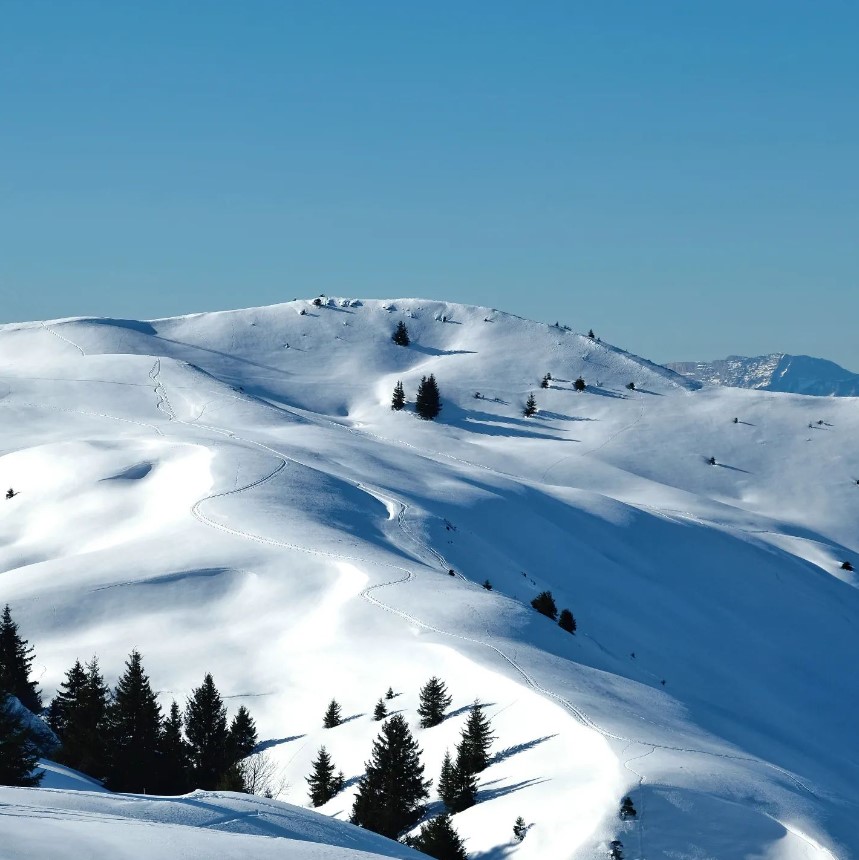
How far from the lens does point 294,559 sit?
5116 centimetres

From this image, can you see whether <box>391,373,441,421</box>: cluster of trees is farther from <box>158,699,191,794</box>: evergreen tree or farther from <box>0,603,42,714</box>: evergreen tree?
<box>158,699,191,794</box>: evergreen tree

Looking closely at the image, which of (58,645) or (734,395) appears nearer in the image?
(58,645)

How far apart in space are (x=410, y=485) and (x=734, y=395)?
2359 inches

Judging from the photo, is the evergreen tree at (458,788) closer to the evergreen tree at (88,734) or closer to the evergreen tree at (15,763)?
the evergreen tree at (88,734)

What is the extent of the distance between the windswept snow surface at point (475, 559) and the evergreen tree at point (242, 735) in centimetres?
97

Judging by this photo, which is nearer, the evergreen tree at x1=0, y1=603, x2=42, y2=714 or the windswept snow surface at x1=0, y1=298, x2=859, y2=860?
the windswept snow surface at x1=0, y1=298, x2=859, y2=860

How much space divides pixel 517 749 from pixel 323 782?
5594mm

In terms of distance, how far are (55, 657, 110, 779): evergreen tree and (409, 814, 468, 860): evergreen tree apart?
1051 cm

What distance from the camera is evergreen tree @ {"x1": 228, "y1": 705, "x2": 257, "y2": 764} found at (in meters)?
34.5

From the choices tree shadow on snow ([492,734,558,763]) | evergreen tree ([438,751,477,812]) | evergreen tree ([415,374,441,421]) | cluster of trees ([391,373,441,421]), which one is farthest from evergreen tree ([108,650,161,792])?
evergreen tree ([415,374,441,421])

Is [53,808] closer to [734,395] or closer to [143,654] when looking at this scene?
[143,654]

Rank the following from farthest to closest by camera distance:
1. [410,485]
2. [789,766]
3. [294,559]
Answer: [410,485] < [294,559] < [789,766]

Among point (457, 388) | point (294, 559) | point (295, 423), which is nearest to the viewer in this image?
point (294, 559)

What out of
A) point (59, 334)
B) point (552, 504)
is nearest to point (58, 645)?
point (552, 504)
